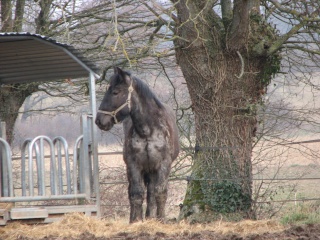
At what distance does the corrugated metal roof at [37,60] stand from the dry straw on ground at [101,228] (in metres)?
2.26

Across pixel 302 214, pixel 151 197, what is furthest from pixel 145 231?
pixel 302 214

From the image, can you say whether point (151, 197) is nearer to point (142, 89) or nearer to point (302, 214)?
point (142, 89)

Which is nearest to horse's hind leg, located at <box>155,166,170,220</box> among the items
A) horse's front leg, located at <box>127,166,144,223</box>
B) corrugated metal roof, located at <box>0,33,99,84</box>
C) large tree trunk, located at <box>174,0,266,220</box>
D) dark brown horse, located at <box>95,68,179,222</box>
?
dark brown horse, located at <box>95,68,179,222</box>

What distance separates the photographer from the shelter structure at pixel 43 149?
8.95 meters

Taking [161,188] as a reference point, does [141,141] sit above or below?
above

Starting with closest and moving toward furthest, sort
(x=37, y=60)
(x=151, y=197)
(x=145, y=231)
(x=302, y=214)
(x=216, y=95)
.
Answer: (x=145, y=231) < (x=151, y=197) < (x=37, y=60) < (x=302, y=214) < (x=216, y=95)

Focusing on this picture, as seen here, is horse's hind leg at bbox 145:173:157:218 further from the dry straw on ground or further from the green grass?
the green grass

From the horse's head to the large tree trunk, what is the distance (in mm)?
2809

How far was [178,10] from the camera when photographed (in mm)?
12133

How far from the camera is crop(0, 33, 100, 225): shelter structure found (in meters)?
8.95

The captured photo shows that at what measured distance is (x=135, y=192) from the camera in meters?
9.41

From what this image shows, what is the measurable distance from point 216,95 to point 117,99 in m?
3.34

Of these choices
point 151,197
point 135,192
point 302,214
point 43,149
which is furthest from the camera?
point 302,214

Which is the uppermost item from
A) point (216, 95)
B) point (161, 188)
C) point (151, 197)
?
point (216, 95)
